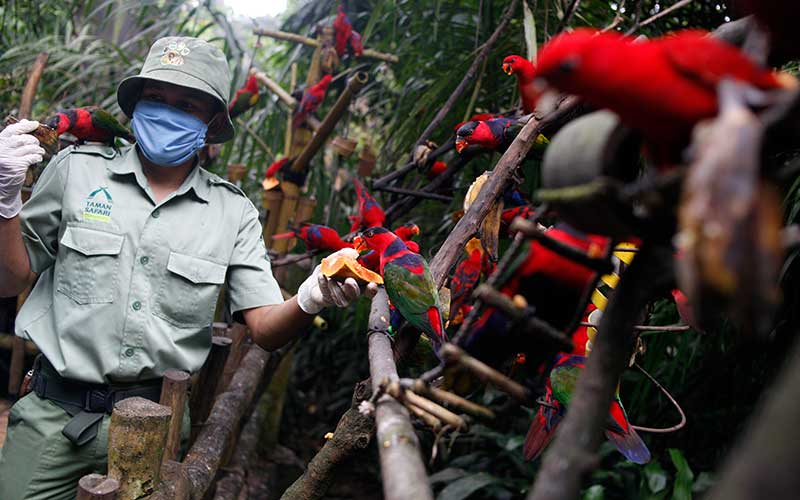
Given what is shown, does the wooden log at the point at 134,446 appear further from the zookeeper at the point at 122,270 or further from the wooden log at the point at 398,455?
the wooden log at the point at 398,455

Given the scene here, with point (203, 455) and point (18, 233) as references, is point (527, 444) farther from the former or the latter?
point (18, 233)

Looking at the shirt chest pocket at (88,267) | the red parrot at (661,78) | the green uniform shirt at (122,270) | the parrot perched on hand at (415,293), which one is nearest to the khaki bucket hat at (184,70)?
the green uniform shirt at (122,270)

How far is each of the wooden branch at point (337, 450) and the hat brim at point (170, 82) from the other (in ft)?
3.16

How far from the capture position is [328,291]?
138cm

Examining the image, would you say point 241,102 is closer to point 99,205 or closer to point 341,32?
point 341,32

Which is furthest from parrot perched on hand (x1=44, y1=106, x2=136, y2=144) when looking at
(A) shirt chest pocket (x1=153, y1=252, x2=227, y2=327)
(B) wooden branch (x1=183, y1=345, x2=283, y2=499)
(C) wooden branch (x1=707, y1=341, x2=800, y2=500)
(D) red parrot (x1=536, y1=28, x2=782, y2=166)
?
(C) wooden branch (x1=707, y1=341, x2=800, y2=500)

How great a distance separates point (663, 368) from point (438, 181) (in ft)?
3.74

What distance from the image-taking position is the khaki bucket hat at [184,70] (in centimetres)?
162

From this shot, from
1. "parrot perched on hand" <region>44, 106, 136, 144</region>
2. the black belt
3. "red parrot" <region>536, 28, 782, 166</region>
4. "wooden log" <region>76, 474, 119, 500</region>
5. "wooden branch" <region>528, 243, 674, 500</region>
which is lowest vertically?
the black belt

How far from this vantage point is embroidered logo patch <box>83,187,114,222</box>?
62.1 inches

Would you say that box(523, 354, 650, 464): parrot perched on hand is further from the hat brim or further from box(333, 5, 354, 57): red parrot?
box(333, 5, 354, 57): red parrot

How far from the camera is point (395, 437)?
657mm

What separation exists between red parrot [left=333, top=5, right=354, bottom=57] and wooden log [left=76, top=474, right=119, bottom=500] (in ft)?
7.28

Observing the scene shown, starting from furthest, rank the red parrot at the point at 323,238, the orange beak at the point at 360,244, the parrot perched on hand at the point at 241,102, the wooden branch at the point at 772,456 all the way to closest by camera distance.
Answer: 1. the parrot perched on hand at the point at 241,102
2. the red parrot at the point at 323,238
3. the orange beak at the point at 360,244
4. the wooden branch at the point at 772,456
